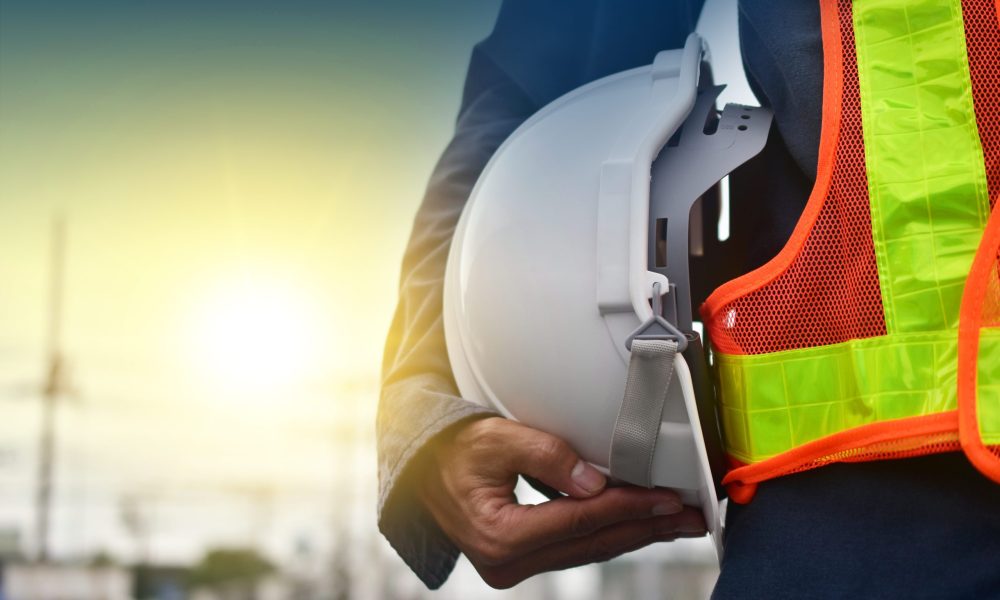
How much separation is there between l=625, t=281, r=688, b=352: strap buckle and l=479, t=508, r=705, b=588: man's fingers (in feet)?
1.03

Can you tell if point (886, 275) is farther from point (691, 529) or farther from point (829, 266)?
point (691, 529)

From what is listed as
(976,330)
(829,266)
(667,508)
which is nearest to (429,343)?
(667,508)

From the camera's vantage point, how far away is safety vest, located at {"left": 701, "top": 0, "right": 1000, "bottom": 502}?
0.92 meters

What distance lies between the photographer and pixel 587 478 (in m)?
1.25

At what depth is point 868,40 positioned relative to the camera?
103cm

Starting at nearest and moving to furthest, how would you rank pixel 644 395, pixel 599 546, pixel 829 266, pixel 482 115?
pixel 829 266 → pixel 644 395 → pixel 599 546 → pixel 482 115

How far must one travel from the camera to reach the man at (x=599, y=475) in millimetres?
984

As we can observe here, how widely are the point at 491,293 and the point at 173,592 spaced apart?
39219 millimetres

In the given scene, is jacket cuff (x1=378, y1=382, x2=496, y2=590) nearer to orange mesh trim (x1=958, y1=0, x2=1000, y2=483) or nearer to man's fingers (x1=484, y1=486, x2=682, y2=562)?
man's fingers (x1=484, y1=486, x2=682, y2=562)

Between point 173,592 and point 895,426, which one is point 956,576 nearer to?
point 895,426

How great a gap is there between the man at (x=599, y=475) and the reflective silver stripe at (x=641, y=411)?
0.09 meters

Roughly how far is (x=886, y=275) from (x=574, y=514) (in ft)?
1.71

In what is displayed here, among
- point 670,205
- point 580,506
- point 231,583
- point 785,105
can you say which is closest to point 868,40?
point 785,105

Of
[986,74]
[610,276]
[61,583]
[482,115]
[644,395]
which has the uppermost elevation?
[986,74]
